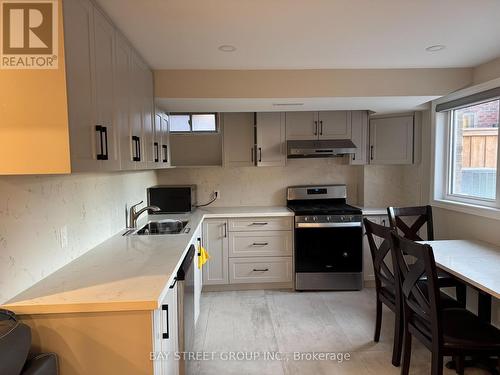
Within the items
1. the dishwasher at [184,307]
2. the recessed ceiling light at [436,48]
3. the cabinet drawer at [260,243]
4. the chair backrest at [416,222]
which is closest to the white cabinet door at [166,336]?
the dishwasher at [184,307]

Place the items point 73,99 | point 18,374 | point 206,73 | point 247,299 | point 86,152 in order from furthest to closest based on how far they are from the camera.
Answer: point 247,299 → point 206,73 → point 86,152 → point 73,99 → point 18,374

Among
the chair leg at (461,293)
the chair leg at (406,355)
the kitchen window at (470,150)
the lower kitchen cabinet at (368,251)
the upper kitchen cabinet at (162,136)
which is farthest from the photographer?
the lower kitchen cabinet at (368,251)

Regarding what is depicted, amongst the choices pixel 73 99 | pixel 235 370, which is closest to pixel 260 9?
pixel 73 99

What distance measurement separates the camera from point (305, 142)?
3582mm

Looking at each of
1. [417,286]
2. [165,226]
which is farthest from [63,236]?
[417,286]

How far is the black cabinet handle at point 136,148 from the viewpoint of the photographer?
6.75 ft

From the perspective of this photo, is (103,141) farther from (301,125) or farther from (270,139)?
(301,125)

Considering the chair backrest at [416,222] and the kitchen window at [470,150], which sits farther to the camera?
the chair backrest at [416,222]

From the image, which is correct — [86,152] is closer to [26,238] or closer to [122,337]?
[26,238]

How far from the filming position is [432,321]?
1665 mm

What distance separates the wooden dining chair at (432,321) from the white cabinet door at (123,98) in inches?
68.5

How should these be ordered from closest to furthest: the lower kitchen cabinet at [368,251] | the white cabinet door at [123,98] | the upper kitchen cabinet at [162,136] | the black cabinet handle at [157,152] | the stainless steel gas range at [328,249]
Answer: the white cabinet door at [123,98]
the black cabinet handle at [157,152]
the upper kitchen cabinet at [162,136]
the stainless steel gas range at [328,249]
the lower kitchen cabinet at [368,251]

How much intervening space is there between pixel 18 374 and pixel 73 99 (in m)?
1.02

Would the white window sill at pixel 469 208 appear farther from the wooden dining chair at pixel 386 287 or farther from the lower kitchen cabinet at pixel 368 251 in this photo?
the wooden dining chair at pixel 386 287
